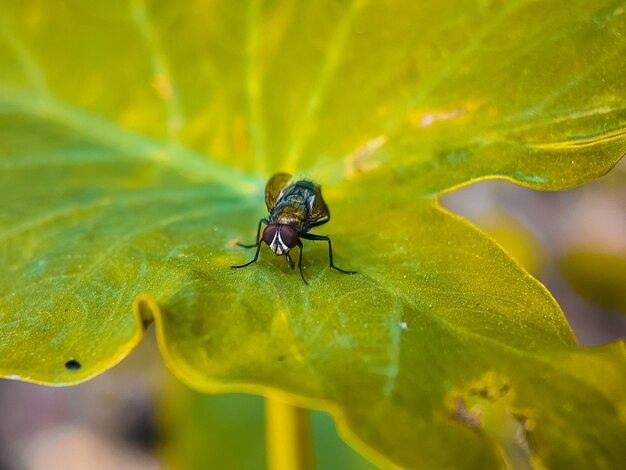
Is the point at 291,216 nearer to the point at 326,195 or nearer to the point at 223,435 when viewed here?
the point at 326,195

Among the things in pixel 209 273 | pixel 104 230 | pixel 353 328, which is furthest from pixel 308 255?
pixel 104 230

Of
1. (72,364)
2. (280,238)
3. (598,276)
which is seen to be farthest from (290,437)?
(598,276)

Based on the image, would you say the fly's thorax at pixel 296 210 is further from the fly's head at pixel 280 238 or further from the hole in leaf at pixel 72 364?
the hole in leaf at pixel 72 364

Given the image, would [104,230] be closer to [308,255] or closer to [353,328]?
[308,255]

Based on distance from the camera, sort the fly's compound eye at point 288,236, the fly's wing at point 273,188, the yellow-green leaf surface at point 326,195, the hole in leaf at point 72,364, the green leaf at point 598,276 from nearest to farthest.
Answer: the yellow-green leaf surface at point 326,195, the hole in leaf at point 72,364, the fly's compound eye at point 288,236, the fly's wing at point 273,188, the green leaf at point 598,276

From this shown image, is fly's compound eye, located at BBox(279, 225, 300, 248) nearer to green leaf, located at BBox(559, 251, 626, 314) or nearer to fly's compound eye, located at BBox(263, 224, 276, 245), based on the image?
fly's compound eye, located at BBox(263, 224, 276, 245)

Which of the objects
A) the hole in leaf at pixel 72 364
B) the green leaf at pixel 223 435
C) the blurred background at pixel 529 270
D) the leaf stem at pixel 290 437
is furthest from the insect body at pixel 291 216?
the blurred background at pixel 529 270

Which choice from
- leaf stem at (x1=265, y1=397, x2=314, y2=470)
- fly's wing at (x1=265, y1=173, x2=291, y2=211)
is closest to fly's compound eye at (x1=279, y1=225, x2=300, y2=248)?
fly's wing at (x1=265, y1=173, x2=291, y2=211)
